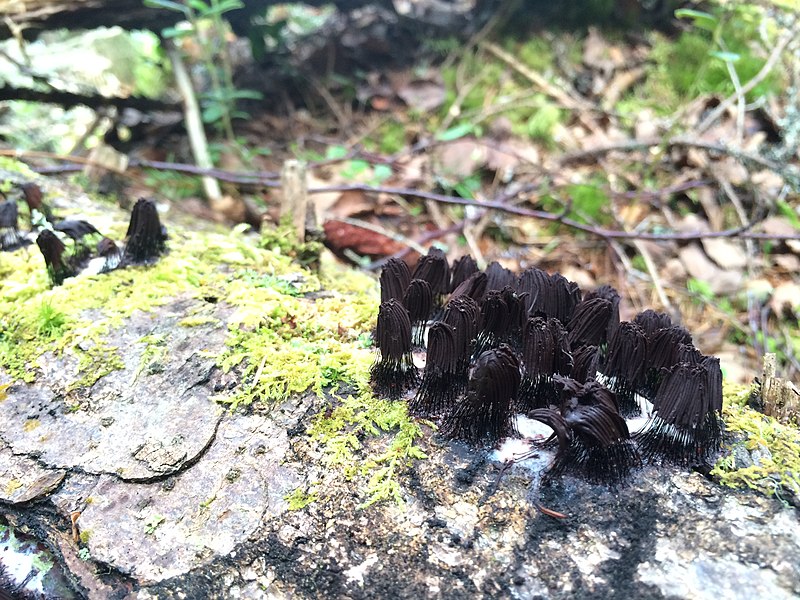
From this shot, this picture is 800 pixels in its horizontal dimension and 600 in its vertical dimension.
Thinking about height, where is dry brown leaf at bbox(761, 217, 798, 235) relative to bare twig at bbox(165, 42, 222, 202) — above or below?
below

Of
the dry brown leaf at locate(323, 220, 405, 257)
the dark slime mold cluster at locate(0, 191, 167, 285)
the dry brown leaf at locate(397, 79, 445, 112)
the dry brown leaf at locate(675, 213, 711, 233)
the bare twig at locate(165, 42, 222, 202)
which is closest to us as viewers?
the dark slime mold cluster at locate(0, 191, 167, 285)

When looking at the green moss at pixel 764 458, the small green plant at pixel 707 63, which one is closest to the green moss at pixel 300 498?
the green moss at pixel 764 458

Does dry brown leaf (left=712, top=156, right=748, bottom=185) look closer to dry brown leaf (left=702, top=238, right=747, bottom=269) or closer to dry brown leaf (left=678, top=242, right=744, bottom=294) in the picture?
dry brown leaf (left=702, top=238, right=747, bottom=269)

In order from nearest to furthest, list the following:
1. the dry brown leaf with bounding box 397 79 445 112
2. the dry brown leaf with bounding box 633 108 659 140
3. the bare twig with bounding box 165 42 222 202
→ the bare twig with bounding box 165 42 222 202, the dry brown leaf with bounding box 633 108 659 140, the dry brown leaf with bounding box 397 79 445 112

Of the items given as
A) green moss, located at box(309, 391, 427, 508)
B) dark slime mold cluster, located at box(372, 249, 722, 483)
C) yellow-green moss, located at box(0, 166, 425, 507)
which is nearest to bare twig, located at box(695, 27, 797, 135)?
dark slime mold cluster, located at box(372, 249, 722, 483)

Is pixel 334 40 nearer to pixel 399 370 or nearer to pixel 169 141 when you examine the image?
pixel 169 141

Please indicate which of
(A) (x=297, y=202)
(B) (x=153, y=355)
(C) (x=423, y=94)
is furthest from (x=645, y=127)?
(B) (x=153, y=355)

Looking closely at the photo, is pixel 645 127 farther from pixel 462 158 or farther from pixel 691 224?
pixel 462 158
